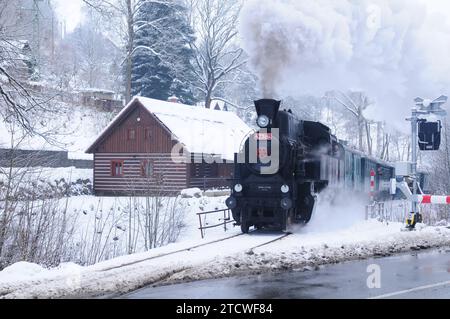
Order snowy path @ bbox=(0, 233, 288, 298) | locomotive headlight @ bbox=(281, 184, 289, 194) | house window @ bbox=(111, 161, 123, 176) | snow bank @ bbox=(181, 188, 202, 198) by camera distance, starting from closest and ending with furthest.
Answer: snowy path @ bbox=(0, 233, 288, 298) < locomotive headlight @ bbox=(281, 184, 289, 194) < snow bank @ bbox=(181, 188, 202, 198) < house window @ bbox=(111, 161, 123, 176)

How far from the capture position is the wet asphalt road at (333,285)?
8.49 m

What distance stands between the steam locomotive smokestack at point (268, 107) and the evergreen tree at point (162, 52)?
1240 inches

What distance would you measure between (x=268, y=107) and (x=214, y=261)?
21.4 ft

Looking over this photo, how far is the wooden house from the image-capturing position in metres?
37.5

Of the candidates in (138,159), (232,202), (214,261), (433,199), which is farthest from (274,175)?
(138,159)

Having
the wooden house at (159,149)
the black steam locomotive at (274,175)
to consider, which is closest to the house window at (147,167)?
the wooden house at (159,149)

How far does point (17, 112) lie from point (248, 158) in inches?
280

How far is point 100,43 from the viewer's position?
81.9m

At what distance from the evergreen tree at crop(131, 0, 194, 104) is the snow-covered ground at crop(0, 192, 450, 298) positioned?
3332 cm

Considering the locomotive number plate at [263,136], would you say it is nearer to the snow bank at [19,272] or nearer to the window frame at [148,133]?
the snow bank at [19,272]

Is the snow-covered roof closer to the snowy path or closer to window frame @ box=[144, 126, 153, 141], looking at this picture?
window frame @ box=[144, 126, 153, 141]

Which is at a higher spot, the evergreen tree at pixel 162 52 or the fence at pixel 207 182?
the evergreen tree at pixel 162 52

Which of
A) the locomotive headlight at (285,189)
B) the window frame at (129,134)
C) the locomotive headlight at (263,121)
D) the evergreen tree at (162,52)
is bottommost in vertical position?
the locomotive headlight at (285,189)

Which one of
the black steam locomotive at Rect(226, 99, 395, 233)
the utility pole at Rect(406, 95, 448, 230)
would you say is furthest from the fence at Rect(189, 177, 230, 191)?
the utility pole at Rect(406, 95, 448, 230)
